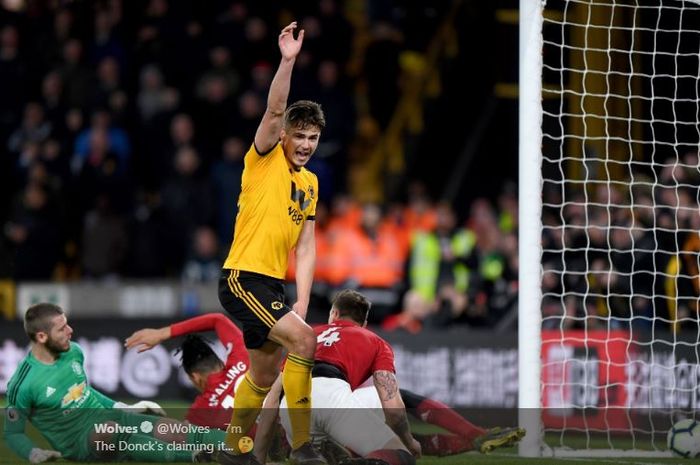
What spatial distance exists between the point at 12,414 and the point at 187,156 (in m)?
7.70

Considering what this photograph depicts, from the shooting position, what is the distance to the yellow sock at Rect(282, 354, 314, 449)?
727cm

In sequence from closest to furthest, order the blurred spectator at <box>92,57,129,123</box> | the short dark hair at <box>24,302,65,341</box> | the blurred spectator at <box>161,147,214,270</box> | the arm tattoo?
1. the arm tattoo
2. the short dark hair at <box>24,302,65,341</box>
3. the blurred spectator at <box>161,147,214,270</box>
4. the blurred spectator at <box>92,57,129,123</box>

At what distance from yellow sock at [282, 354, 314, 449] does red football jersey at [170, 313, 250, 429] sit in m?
1.27

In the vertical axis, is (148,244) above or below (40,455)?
above

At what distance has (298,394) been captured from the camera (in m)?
7.33

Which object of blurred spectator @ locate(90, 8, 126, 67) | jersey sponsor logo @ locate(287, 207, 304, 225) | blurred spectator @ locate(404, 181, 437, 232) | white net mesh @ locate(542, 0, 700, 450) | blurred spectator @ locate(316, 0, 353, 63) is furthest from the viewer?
blurred spectator @ locate(316, 0, 353, 63)

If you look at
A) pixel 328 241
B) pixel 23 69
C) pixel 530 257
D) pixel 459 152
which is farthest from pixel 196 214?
pixel 530 257

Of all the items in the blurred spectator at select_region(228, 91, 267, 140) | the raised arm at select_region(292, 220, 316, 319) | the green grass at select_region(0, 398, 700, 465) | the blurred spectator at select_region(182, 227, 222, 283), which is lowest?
the green grass at select_region(0, 398, 700, 465)

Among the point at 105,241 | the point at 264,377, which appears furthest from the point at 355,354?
the point at 105,241

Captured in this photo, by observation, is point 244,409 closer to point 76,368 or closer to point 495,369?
point 76,368

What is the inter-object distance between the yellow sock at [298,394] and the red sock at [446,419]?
1.56 meters

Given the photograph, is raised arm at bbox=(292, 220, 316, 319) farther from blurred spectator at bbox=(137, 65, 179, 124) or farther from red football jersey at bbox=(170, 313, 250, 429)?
blurred spectator at bbox=(137, 65, 179, 124)

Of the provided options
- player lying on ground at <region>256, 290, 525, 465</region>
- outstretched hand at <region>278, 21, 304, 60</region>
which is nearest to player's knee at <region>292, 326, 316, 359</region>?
player lying on ground at <region>256, 290, 525, 465</region>

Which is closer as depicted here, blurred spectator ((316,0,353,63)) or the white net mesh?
the white net mesh
